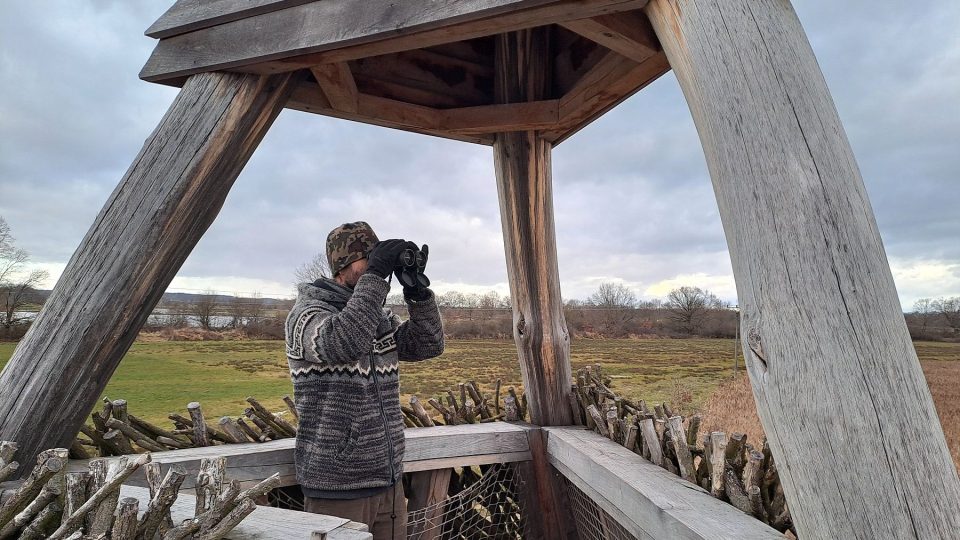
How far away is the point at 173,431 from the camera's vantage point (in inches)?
93.3

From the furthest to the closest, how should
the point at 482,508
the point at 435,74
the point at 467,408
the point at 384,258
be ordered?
the point at 467,408 < the point at 482,508 < the point at 435,74 < the point at 384,258

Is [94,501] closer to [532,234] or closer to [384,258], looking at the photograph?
[384,258]

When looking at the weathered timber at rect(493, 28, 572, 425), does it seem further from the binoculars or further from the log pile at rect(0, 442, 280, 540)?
the log pile at rect(0, 442, 280, 540)

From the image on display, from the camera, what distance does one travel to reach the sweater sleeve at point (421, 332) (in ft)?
7.21

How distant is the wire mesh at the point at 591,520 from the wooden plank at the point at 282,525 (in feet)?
3.96

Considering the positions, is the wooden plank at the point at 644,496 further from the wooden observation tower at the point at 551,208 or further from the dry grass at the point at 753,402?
the dry grass at the point at 753,402

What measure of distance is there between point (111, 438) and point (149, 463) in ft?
3.82

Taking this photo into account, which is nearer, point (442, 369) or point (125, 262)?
point (125, 262)

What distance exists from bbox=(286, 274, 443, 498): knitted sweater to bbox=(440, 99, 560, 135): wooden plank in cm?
107

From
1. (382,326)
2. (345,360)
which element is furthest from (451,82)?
(345,360)

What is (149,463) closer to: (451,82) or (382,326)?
(382,326)

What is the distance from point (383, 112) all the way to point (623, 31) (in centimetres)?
117

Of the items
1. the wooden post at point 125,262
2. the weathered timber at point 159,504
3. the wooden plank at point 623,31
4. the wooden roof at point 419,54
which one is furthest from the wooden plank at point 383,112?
the weathered timber at point 159,504

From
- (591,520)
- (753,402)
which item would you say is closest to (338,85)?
(591,520)
